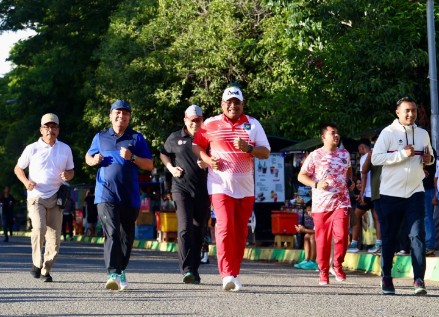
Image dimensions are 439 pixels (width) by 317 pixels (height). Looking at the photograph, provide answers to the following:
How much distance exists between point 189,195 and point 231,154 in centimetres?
157

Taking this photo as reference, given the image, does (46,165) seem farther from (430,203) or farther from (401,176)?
(430,203)

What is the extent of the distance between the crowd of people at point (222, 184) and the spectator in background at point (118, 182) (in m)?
0.01

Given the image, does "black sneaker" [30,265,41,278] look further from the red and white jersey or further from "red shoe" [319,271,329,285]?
"red shoe" [319,271,329,285]

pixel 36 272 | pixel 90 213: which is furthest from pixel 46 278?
pixel 90 213

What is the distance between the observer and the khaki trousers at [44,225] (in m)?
14.7

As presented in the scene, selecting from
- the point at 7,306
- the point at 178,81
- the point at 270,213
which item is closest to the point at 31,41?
the point at 178,81

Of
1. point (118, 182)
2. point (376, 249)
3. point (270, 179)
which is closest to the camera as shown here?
point (118, 182)

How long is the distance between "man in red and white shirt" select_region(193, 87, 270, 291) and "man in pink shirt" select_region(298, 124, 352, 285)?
5.88 feet

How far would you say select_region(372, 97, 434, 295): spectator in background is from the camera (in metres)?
12.5

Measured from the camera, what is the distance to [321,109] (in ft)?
98.5

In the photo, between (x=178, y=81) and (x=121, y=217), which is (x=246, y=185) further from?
(x=178, y=81)

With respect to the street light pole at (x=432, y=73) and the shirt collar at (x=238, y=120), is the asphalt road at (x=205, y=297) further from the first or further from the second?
the street light pole at (x=432, y=73)

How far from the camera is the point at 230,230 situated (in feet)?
41.1

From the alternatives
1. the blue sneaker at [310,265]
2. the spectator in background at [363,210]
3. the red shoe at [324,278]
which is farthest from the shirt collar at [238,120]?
the spectator in background at [363,210]
